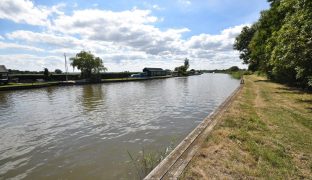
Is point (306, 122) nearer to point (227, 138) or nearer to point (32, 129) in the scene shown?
point (227, 138)

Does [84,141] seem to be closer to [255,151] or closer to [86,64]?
[255,151]

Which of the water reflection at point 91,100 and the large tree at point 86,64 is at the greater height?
the large tree at point 86,64

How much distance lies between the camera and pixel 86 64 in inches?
2987

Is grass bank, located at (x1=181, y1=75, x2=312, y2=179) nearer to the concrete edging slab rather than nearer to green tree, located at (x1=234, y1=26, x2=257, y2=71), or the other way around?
the concrete edging slab

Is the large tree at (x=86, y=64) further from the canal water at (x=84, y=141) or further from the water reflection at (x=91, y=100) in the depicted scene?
the canal water at (x=84, y=141)

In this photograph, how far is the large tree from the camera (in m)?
76.0

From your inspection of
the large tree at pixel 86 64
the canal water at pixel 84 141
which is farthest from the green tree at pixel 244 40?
the canal water at pixel 84 141

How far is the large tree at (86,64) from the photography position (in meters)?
76.0

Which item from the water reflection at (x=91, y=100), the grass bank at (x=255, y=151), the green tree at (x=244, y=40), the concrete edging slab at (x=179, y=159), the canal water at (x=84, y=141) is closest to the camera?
the concrete edging slab at (x=179, y=159)

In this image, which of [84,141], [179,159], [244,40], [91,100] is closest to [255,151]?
[179,159]

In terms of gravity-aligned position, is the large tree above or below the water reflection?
above

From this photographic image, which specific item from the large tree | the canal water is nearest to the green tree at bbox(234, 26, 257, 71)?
the large tree

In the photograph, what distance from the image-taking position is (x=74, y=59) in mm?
76875

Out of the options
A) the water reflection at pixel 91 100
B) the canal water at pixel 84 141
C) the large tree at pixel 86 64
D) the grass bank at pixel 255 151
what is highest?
the large tree at pixel 86 64
